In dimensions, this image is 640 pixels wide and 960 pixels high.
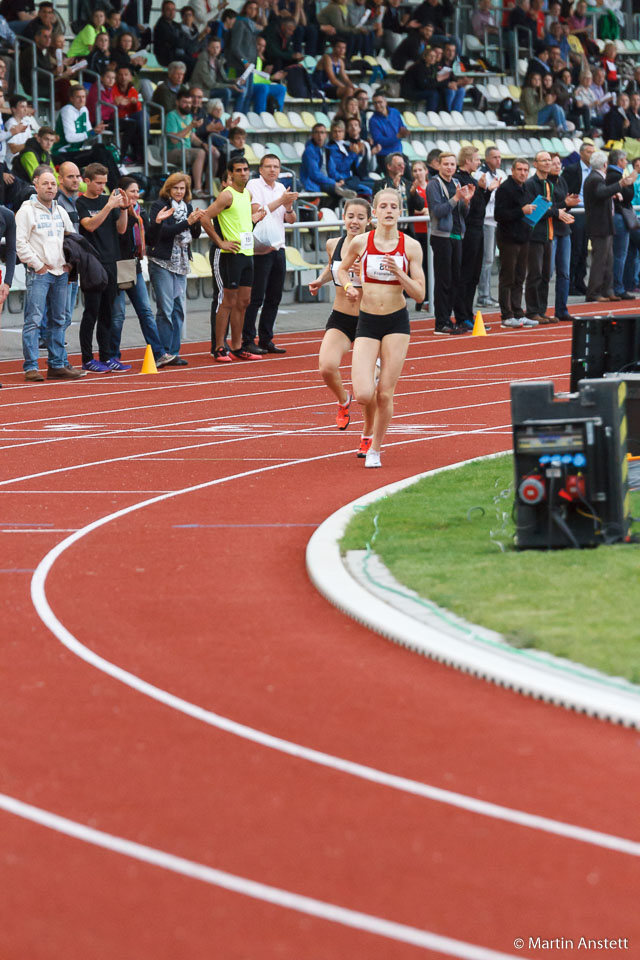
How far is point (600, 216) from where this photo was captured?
2491 centimetres

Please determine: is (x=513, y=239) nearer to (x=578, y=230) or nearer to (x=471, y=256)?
(x=471, y=256)

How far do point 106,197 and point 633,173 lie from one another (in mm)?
10043

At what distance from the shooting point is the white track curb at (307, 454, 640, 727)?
6207 millimetres

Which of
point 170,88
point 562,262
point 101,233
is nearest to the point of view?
point 101,233

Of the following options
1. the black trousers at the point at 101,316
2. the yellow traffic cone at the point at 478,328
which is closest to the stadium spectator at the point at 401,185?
the yellow traffic cone at the point at 478,328

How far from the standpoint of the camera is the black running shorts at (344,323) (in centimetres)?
1310

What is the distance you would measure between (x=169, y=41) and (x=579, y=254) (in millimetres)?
8029

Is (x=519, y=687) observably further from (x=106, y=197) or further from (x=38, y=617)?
(x=106, y=197)

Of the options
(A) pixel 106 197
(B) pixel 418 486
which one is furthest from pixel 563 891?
(A) pixel 106 197

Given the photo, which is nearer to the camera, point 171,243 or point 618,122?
point 171,243

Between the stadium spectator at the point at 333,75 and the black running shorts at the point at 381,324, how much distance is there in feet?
64.5

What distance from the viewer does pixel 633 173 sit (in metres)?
25.5

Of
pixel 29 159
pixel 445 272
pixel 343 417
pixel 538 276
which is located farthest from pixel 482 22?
pixel 343 417

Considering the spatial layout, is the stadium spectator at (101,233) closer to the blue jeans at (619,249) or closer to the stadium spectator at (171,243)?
the stadium spectator at (171,243)
